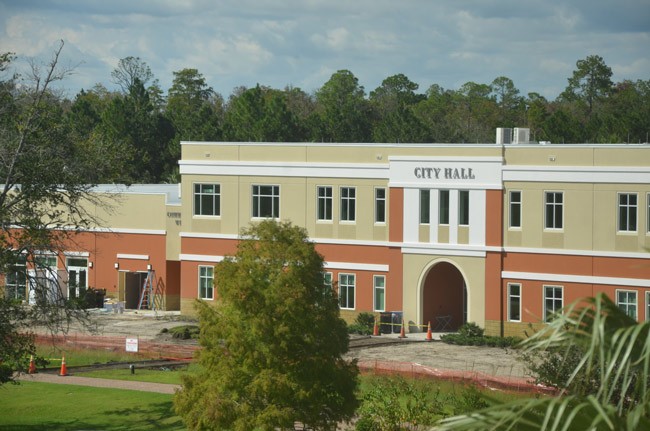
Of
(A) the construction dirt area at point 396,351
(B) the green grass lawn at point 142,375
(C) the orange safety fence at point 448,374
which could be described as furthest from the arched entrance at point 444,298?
(B) the green grass lawn at point 142,375

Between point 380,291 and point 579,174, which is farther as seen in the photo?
point 380,291

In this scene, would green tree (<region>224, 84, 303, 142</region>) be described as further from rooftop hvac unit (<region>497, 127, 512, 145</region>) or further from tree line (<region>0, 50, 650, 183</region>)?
rooftop hvac unit (<region>497, 127, 512, 145</region>)

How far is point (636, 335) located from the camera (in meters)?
7.73

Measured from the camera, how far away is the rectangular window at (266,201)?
167 feet

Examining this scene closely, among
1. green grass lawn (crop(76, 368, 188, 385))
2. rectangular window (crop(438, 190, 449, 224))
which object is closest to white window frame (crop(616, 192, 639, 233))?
rectangular window (crop(438, 190, 449, 224))

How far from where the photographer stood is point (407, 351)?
4216 cm

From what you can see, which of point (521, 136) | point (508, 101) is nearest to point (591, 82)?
point (508, 101)

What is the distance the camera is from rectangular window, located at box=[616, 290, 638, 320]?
140 ft

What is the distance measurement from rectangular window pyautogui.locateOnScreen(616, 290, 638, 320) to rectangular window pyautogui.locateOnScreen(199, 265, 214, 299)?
18716 millimetres

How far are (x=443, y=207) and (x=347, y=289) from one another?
5.83 metres

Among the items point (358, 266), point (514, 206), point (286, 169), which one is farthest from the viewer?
point (286, 169)

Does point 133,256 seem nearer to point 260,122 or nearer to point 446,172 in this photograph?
point 446,172

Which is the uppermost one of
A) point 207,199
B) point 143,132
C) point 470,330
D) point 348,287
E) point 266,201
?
point 143,132

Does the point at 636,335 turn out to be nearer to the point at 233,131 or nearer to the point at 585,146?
the point at 585,146
